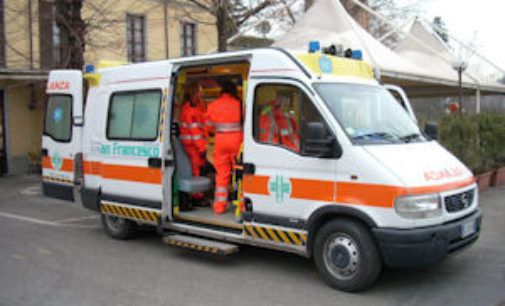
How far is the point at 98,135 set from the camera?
25.3 ft

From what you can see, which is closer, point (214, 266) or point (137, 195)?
point (214, 266)

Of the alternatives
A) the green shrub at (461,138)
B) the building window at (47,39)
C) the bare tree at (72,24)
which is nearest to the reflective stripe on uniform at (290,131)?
the green shrub at (461,138)

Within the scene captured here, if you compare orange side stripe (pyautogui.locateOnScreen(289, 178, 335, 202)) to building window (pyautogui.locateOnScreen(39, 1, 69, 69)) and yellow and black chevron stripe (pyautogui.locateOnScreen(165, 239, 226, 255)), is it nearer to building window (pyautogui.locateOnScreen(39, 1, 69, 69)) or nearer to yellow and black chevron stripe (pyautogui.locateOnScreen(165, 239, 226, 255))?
yellow and black chevron stripe (pyautogui.locateOnScreen(165, 239, 226, 255))

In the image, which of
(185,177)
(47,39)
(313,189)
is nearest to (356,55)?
(313,189)

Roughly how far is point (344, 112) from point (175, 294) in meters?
2.62

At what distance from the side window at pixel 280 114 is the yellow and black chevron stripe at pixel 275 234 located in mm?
916

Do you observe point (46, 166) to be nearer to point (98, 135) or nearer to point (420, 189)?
point (98, 135)

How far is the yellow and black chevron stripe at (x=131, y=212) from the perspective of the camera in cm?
696

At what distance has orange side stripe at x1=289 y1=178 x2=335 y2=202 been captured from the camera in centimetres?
522

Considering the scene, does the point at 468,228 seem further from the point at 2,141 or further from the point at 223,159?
the point at 2,141

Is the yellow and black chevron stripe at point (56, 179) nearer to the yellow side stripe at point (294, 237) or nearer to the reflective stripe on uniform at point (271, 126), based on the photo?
the reflective stripe on uniform at point (271, 126)

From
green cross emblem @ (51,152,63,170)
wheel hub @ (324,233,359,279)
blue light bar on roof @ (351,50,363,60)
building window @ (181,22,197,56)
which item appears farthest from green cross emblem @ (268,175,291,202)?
building window @ (181,22,197,56)

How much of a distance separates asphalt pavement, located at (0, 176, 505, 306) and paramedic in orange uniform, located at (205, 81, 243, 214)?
109cm

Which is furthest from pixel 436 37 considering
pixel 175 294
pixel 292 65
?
pixel 175 294
